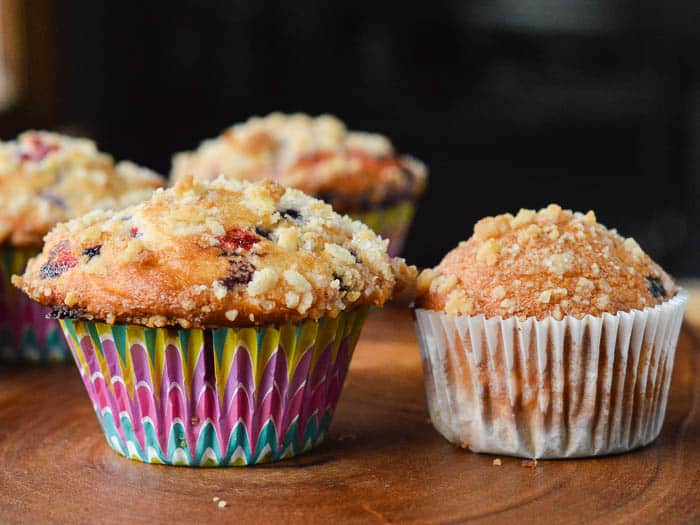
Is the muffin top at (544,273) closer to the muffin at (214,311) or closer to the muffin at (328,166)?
the muffin at (214,311)

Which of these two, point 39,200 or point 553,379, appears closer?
point 553,379

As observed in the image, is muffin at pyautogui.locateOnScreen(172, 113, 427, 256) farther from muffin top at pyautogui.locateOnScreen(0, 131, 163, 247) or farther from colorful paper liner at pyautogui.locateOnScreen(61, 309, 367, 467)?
colorful paper liner at pyautogui.locateOnScreen(61, 309, 367, 467)

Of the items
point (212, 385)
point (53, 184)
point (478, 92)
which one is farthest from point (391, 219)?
point (478, 92)

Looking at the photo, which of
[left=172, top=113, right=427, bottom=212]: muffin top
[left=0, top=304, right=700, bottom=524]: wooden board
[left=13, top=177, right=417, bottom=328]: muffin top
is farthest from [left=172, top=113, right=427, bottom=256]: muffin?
[left=13, top=177, right=417, bottom=328]: muffin top

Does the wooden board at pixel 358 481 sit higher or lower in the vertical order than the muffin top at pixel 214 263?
lower

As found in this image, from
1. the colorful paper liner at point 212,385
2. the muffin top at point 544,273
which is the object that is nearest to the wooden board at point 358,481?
the colorful paper liner at point 212,385

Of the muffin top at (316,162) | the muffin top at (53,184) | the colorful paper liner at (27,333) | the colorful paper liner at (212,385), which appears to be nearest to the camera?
the colorful paper liner at (212,385)

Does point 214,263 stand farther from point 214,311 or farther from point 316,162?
point 316,162
